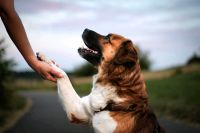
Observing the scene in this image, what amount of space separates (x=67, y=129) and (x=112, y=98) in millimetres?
7361

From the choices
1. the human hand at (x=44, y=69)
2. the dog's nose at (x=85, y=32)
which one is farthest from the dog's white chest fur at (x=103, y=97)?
the dog's nose at (x=85, y=32)

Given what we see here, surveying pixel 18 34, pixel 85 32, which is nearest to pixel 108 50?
pixel 85 32

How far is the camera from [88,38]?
6016 mm

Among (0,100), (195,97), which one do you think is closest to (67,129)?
(0,100)

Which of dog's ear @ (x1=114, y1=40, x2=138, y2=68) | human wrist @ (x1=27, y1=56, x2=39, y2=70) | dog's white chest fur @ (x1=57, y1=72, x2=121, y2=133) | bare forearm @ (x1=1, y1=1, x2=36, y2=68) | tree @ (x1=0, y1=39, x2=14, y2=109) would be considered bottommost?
tree @ (x1=0, y1=39, x2=14, y2=109)

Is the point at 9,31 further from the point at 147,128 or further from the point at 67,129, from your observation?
the point at 67,129

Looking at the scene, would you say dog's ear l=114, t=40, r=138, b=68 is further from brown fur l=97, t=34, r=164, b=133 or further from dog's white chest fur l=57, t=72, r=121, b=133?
dog's white chest fur l=57, t=72, r=121, b=133

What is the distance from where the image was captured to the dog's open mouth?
5.93m

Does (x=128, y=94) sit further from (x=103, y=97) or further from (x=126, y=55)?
(x=126, y=55)

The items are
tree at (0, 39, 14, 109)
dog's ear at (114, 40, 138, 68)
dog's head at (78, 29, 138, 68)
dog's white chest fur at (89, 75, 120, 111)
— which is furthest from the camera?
tree at (0, 39, 14, 109)

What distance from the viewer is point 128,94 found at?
5.31m

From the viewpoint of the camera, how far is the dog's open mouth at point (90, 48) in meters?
5.93

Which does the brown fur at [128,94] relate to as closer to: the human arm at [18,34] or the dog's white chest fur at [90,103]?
the dog's white chest fur at [90,103]

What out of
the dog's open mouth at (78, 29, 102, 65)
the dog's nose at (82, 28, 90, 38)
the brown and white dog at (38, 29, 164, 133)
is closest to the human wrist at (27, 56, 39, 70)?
the brown and white dog at (38, 29, 164, 133)
